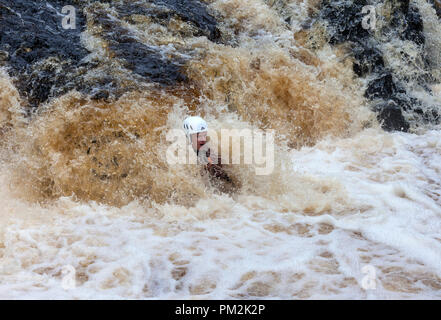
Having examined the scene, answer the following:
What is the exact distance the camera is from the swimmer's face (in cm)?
493

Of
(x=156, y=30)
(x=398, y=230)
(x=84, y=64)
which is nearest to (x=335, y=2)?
(x=156, y=30)

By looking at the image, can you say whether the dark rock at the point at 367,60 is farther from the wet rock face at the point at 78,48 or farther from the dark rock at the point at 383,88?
the wet rock face at the point at 78,48

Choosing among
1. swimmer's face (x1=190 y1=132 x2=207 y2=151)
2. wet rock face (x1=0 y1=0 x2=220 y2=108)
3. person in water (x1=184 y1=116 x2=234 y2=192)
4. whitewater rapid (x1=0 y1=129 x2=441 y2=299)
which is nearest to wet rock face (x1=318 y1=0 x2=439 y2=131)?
whitewater rapid (x1=0 y1=129 x2=441 y2=299)

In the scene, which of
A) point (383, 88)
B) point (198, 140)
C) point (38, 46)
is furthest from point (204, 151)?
point (383, 88)

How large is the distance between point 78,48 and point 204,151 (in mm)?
3077

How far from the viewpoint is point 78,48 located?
6.70 meters

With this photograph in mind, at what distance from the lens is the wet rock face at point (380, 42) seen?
24.6 ft

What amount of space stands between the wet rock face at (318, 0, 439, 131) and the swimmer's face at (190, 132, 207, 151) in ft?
11.8

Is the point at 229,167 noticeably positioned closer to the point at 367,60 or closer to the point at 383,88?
the point at 383,88

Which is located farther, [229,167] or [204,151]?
[229,167]

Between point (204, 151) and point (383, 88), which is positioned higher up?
point (383, 88)

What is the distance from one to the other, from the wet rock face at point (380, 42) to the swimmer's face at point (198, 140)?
3.61m

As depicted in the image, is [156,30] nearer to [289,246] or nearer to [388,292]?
[289,246]
